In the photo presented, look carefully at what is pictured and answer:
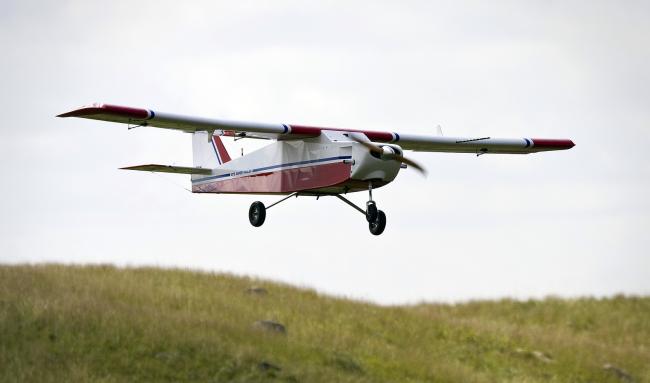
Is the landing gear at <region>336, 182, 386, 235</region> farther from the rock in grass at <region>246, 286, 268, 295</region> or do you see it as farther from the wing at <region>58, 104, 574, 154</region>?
the rock in grass at <region>246, 286, 268, 295</region>

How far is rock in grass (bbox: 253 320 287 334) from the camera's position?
24919mm

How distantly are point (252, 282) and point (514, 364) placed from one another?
8406mm

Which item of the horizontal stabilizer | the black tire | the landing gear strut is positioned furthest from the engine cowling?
the horizontal stabilizer

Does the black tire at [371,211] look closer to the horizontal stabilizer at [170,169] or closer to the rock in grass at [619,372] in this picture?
the horizontal stabilizer at [170,169]

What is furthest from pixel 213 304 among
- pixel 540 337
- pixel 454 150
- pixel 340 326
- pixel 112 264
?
pixel 540 337

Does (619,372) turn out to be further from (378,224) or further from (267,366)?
(267,366)

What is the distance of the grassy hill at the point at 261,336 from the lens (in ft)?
69.8

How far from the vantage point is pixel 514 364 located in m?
28.6

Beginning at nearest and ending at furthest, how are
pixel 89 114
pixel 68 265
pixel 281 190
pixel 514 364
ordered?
pixel 89 114, pixel 281 190, pixel 514 364, pixel 68 265

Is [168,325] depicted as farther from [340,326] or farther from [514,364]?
[514,364]

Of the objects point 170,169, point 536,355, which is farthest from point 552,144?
point 170,169

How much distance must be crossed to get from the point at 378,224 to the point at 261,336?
13.0 ft

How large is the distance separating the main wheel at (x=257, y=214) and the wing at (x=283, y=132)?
7.25 ft

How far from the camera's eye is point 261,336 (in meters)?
24.0
